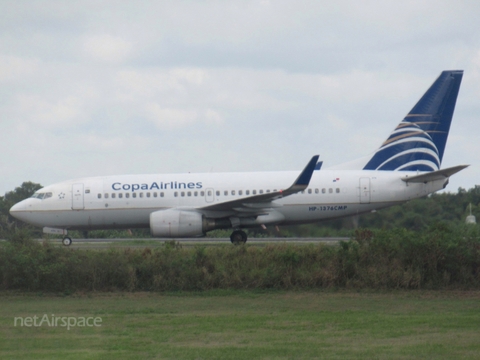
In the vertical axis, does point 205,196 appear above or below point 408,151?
below

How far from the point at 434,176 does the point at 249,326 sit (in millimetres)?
15600

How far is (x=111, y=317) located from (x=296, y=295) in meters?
4.97

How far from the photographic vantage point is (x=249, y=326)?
13047 millimetres

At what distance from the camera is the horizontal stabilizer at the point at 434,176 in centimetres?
2602

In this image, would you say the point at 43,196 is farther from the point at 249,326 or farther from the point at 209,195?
the point at 249,326

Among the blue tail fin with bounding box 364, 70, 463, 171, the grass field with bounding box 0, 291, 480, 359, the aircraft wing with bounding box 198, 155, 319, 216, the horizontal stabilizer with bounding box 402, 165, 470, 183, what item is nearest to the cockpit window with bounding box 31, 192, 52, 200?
the aircraft wing with bounding box 198, 155, 319, 216

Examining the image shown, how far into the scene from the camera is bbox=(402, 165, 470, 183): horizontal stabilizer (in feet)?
85.4

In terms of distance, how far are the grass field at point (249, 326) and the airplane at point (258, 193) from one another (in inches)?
383

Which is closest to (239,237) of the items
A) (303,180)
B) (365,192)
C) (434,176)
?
(303,180)

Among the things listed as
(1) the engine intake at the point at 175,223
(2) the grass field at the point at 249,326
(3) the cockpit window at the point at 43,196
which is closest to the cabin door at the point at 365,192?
(1) the engine intake at the point at 175,223

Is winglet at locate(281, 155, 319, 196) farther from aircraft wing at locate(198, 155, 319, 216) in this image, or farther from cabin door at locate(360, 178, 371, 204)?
cabin door at locate(360, 178, 371, 204)

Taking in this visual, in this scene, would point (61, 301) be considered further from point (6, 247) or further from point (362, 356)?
point (362, 356)

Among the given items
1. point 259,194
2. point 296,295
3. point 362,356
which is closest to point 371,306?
point 296,295

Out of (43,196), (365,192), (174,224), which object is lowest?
(174,224)
